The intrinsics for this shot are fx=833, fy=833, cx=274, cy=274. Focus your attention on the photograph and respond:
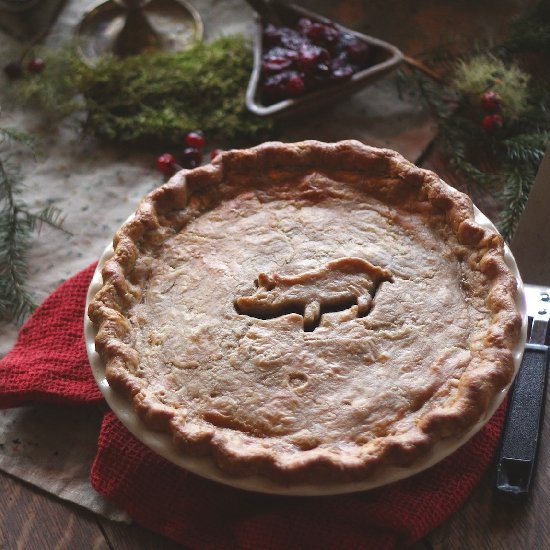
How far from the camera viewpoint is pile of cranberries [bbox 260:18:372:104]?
9.86ft

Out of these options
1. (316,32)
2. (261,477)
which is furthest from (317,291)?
(316,32)

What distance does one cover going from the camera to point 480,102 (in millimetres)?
3033

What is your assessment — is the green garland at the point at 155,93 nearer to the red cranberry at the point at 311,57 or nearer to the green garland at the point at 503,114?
the red cranberry at the point at 311,57

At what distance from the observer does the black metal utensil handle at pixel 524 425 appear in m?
2.02

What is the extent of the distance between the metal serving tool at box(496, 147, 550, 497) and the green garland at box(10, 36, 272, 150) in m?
1.01

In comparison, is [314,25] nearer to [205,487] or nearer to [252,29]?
[252,29]

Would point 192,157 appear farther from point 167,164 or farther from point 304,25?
point 304,25

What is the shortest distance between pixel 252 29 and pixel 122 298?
1.75m

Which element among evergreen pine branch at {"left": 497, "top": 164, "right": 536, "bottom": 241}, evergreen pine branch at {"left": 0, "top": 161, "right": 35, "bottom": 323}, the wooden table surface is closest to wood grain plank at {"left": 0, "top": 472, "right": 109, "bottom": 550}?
the wooden table surface

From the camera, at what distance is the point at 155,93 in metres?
3.18

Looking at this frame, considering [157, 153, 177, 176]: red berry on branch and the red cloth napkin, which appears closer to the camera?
the red cloth napkin

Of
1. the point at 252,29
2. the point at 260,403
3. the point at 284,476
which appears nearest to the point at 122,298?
the point at 260,403

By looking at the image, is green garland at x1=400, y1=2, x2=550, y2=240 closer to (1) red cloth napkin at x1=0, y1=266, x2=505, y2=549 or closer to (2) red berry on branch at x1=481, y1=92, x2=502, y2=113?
(2) red berry on branch at x1=481, y1=92, x2=502, y2=113

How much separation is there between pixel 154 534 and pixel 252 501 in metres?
0.27
